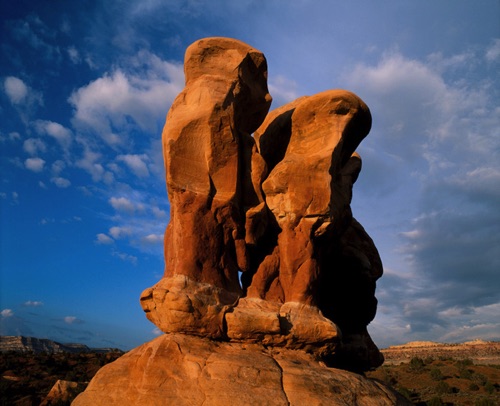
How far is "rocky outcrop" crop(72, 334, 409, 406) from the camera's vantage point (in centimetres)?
656

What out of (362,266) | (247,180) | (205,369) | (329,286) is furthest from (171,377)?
(362,266)

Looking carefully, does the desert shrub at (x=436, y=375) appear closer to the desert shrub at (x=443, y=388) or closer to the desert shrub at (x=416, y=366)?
the desert shrub at (x=416, y=366)

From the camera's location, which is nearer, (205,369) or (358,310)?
(205,369)

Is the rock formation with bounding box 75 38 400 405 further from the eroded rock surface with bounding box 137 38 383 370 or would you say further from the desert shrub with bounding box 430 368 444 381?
the desert shrub with bounding box 430 368 444 381

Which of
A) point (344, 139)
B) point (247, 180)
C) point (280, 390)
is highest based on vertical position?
point (344, 139)

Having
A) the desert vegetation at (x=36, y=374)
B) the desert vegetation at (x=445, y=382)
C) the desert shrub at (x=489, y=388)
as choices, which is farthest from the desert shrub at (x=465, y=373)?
the desert vegetation at (x=36, y=374)

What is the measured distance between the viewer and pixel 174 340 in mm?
7457

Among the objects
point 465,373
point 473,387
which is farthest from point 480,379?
point 473,387

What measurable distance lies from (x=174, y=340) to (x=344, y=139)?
6.24m

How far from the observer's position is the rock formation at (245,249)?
23.0ft

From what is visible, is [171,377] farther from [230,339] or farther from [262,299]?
[262,299]

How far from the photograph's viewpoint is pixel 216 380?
6672 millimetres

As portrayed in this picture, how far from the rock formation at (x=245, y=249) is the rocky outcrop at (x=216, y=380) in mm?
20

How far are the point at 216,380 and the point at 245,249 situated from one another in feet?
10.3
